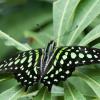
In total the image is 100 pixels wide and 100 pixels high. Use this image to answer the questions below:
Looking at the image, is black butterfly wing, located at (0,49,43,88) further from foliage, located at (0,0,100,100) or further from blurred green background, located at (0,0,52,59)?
blurred green background, located at (0,0,52,59)

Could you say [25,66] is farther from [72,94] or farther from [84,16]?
[84,16]

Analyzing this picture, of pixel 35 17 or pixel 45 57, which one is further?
pixel 35 17

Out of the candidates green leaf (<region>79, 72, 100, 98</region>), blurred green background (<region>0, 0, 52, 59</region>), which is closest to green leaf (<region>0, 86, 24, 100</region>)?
green leaf (<region>79, 72, 100, 98</region>)

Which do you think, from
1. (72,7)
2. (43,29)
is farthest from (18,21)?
(72,7)

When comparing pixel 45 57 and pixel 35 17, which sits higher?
pixel 35 17

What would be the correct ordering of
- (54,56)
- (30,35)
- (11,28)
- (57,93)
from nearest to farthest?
(54,56), (57,93), (30,35), (11,28)

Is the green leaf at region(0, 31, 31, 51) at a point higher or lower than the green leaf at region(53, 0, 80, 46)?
lower

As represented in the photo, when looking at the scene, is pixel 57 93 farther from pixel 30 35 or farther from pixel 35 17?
pixel 35 17

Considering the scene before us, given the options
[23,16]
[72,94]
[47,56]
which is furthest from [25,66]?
[23,16]
